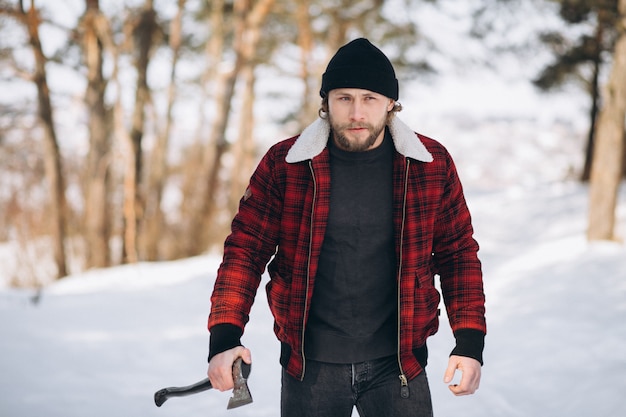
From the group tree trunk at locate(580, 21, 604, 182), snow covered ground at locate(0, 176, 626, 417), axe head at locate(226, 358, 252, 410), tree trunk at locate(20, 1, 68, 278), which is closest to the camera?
axe head at locate(226, 358, 252, 410)

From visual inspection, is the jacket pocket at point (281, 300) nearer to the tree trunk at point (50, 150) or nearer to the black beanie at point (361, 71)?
the black beanie at point (361, 71)

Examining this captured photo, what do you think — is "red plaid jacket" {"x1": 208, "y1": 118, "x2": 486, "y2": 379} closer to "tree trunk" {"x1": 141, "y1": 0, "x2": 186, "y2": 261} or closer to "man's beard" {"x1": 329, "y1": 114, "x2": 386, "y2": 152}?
"man's beard" {"x1": 329, "y1": 114, "x2": 386, "y2": 152}

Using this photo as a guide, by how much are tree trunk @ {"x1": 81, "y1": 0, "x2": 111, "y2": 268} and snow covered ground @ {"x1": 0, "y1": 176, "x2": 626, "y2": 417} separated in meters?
2.58

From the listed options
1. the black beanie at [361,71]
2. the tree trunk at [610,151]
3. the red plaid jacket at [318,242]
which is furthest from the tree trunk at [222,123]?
the red plaid jacket at [318,242]

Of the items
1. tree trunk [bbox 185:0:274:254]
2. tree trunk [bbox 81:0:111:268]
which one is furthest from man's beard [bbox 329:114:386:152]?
tree trunk [bbox 81:0:111:268]

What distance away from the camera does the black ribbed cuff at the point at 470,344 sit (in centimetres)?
191

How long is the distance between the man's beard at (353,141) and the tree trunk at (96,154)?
1017cm

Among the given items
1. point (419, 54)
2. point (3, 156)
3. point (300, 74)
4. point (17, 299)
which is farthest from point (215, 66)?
point (17, 299)

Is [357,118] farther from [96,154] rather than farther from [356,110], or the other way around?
[96,154]

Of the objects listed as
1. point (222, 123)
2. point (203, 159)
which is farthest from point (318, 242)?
point (203, 159)

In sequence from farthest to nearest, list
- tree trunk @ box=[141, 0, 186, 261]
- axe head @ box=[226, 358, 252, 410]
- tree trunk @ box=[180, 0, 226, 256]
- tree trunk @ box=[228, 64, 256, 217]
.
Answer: tree trunk @ box=[228, 64, 256, 217] → tree trunk @ box=[141, 0, 186, 261] → tree trunk @ box=[180, 0, 226, 256] → axe head @ box=[226, 358, 252, 410]

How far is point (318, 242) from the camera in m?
1.93

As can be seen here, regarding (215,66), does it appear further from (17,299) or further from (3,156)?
(17,299)

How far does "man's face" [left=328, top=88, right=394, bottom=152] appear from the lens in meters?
1.95
